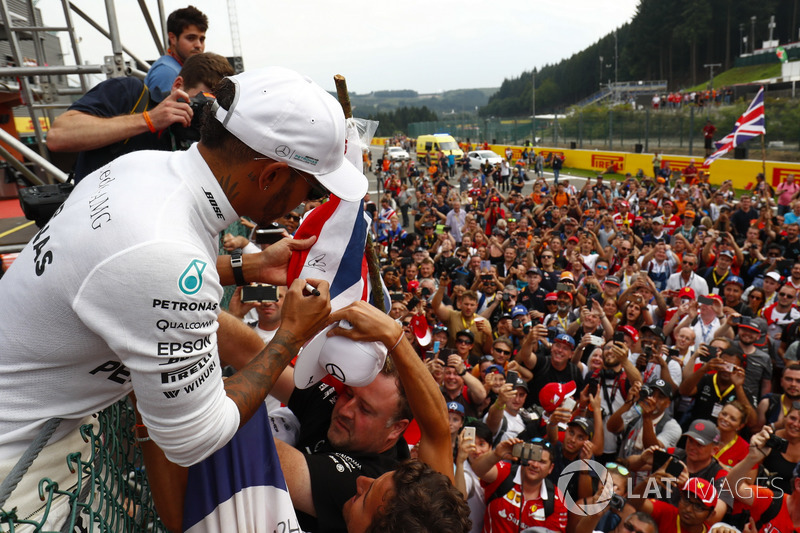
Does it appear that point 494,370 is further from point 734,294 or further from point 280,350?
point 280,350

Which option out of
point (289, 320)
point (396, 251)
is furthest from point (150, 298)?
point (396, 251)

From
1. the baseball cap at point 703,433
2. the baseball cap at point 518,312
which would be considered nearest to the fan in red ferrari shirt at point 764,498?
the baseball cap at point 703,433

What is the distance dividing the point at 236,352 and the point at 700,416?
5371mm

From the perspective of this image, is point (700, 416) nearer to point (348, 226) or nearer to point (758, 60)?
point (348, 226)

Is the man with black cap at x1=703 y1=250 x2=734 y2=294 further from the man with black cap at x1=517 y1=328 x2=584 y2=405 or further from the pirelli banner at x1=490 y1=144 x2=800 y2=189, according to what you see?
the pirelli banner at x1=490 y1=144 x2=800 y2=189

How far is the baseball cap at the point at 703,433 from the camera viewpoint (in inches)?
187

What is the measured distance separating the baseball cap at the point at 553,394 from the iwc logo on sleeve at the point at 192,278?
16.8 feet

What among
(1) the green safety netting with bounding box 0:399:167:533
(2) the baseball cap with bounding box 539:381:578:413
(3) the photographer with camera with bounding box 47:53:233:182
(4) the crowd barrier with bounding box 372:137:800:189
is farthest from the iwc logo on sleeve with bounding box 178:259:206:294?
(4) the crowd barrier with bounding box 372:137:800:189

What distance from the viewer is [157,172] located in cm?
142

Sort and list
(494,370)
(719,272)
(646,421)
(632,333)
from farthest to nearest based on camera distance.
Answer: (719,272) → (632,333) → (494,370) → (646,421)

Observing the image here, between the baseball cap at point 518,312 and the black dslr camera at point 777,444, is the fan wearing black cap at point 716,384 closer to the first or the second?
the black dslr camera at point 777,444

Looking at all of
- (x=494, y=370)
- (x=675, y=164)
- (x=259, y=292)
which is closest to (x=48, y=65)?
(x=259, y=292)

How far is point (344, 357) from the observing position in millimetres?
1960

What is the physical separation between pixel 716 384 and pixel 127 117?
19.0 ft
